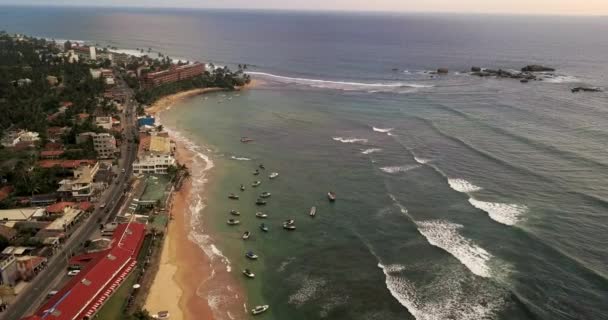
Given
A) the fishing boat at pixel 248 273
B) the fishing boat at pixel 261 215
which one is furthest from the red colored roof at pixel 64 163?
the fishing boat at pixel 248 273

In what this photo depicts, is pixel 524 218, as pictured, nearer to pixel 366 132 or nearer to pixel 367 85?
pixel 366 132

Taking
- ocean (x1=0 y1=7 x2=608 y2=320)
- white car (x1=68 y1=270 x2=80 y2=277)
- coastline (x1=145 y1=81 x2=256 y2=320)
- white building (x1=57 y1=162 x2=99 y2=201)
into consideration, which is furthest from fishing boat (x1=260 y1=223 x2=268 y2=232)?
white building (x1=57 y1=162 x2=99 y2=201)

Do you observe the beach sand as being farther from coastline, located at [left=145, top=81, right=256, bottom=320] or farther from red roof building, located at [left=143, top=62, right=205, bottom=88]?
red roof building, located at [left=143, top=62, right=205, bottom=88]

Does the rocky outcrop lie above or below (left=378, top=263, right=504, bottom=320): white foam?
above

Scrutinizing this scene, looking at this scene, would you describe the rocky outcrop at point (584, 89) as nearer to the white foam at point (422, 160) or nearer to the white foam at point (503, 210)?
the white foam at point (422, 160)

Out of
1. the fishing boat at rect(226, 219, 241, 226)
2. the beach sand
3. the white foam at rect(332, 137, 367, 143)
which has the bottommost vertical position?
the beach sand

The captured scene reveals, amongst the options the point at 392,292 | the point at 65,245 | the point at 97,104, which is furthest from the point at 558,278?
the point at 97,104
